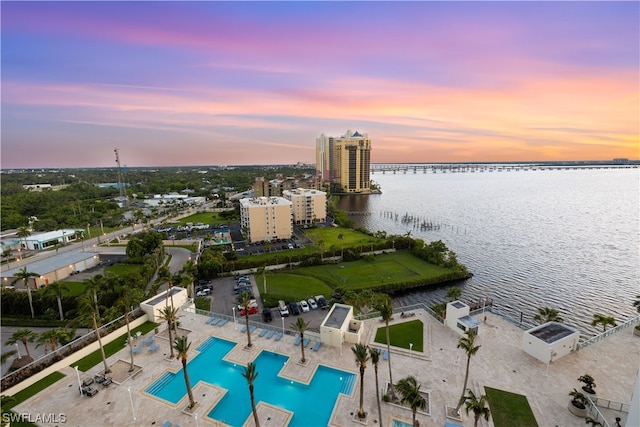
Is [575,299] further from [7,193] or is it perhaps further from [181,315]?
[7,193]

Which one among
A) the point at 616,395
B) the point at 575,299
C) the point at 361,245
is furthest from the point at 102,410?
the point at 575,299

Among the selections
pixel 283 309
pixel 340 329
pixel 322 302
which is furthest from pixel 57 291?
pixel 340 329

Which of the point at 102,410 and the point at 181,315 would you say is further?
the point at 181,315

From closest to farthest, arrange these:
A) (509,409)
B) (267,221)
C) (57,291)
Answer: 1. (509,409)
2. (57,291)
3. (267,221)

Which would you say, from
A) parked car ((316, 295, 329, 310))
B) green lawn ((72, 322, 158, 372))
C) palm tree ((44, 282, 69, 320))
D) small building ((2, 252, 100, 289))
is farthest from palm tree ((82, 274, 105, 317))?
parked car ((316, 295, 329, 310))

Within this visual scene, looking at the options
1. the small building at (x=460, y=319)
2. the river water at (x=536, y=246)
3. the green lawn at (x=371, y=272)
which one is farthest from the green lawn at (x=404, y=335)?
the green lawn at (x=371, y=272)

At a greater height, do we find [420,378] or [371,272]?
[420,378]

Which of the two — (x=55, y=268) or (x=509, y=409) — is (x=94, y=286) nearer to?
(x=55, y=268)
